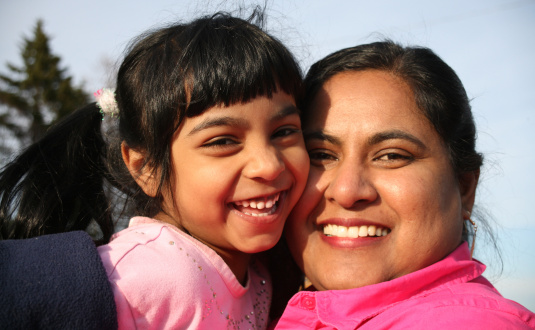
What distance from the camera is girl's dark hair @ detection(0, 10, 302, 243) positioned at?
7.13ft

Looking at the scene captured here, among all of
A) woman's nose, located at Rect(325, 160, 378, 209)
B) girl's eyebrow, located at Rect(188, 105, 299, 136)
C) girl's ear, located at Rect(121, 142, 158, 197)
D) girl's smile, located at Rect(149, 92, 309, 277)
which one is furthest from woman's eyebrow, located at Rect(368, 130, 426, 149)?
girl's ear, located at Rect(121, 142, 158, 197)

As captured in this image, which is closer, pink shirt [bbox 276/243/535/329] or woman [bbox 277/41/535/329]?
pink shirt [bbox 276/243/535/329]

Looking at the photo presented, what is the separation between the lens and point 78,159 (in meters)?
2.69

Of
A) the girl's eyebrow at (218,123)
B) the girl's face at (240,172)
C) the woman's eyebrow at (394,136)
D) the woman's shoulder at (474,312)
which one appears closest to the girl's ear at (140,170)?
the girl's face at (240,172)

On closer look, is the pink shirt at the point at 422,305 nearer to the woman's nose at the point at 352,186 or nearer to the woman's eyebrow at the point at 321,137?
the woman's nose at the point at 352,186

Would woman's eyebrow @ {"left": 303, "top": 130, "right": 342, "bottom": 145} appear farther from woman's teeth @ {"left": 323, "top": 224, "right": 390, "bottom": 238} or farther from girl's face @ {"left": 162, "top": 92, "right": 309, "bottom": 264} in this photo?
woman's teeth @ {"left": 323, "top": 224, "right": 390, "bottom": 238}

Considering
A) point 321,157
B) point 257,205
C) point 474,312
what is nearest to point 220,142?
point 257,205

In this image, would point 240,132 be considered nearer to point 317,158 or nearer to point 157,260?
point 317,158

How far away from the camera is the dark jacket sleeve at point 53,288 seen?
1.47 m

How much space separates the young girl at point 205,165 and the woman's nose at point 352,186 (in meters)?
0.20

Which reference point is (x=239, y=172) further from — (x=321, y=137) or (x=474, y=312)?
(x=474, y=312)

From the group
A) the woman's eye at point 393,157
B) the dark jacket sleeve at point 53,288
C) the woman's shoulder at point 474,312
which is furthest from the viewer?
the woman's eye at point 393,157

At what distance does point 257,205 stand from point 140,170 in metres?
0.66

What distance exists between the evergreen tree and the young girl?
21718 millimetres
